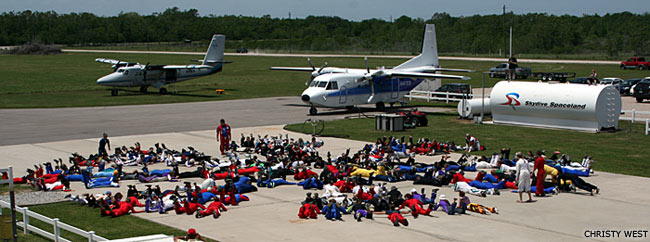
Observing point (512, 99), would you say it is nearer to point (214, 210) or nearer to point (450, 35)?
point (214, 210)

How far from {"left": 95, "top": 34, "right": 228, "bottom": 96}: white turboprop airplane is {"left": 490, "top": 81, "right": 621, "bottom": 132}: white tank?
93.3 feet

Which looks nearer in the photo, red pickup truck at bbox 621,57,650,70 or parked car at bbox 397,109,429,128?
parked car at bbox 397,109,429,128

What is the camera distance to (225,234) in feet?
51.2

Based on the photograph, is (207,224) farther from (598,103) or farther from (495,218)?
(598,103)

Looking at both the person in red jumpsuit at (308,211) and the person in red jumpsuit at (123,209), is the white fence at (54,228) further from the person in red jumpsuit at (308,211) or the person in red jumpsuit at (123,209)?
the person in red jumpsuit at (308,211)

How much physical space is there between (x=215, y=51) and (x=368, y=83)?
21149mm

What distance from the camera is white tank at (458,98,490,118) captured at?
36.5m

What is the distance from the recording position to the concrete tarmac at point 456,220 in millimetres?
15320

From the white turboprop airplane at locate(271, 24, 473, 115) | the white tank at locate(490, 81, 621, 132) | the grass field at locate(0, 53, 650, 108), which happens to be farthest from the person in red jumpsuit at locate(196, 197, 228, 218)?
the grass field at locate(0, 53, 650, 108)

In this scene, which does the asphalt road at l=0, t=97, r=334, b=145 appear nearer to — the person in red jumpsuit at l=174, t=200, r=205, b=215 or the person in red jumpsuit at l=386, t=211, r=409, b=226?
the person in red jumpsuit at l=174, t=200, r=205, b=215

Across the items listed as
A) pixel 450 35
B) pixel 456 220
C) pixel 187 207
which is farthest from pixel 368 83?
pixel 450 35

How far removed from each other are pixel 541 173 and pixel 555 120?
14982 millimetres

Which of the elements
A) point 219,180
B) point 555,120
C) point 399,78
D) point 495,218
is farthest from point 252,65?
point 495,218

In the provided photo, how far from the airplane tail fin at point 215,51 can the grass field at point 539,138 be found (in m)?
24.3
